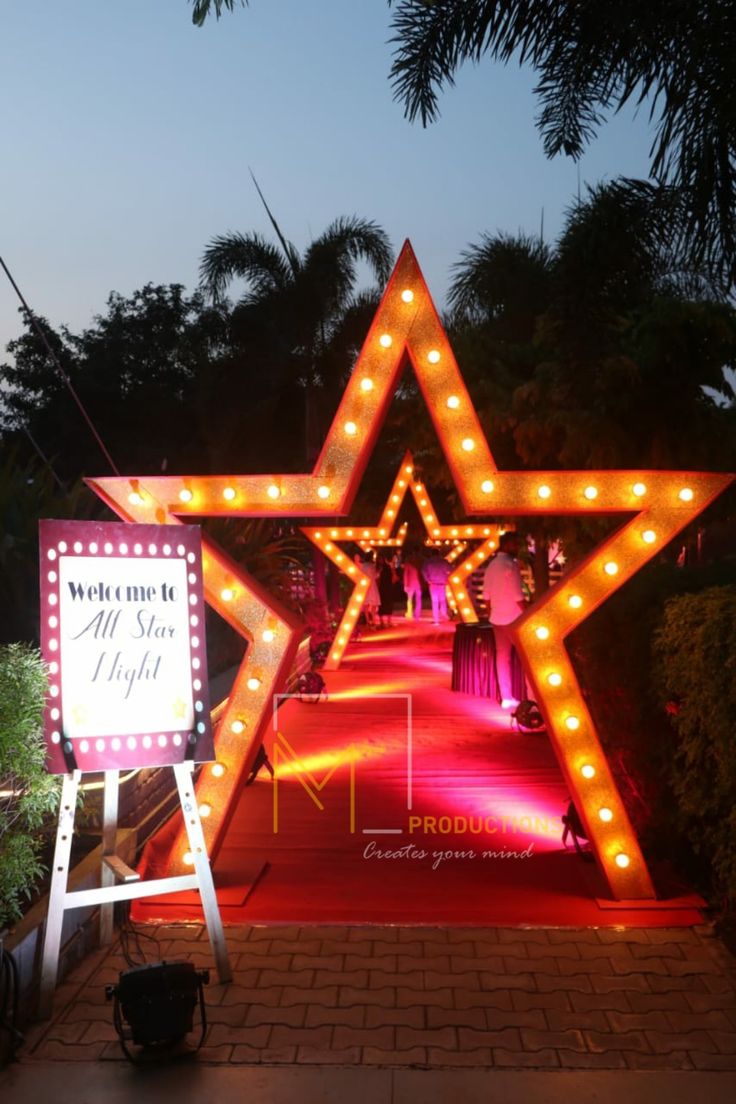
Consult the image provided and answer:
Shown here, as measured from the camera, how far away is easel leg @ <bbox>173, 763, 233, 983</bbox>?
182 inches

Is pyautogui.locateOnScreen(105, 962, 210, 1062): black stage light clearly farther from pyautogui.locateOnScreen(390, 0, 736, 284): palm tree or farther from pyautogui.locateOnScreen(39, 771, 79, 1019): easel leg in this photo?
pyautogui.locateOnScreen(390, 0, 736, 284): palm tree

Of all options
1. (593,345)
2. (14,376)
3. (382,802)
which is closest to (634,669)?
(382,802)

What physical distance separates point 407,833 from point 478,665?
19.5ft

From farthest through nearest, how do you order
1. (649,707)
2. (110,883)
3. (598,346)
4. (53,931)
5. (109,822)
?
1. (598,346)
2. (649,707)
3. (109,822)
4. (110,883)
5. (53,931)

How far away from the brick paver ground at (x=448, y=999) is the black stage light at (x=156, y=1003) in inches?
5.3

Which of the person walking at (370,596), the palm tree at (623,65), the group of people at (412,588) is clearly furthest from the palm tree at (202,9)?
the group of people at (412,588)

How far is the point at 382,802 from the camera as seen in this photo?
25.6 ft

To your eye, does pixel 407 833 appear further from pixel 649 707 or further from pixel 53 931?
pixel 53 931

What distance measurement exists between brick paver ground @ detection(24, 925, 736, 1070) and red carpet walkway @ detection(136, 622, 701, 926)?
28cm

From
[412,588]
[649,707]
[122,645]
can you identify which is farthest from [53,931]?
[412,588]

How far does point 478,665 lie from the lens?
12.9 meters

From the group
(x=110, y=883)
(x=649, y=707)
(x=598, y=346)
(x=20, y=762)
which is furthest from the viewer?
(x=598, y=346)

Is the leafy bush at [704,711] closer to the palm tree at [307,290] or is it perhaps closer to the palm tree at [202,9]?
the palm tree at [202,9]

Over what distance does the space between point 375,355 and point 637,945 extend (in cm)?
340
